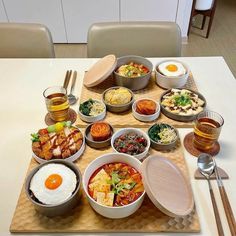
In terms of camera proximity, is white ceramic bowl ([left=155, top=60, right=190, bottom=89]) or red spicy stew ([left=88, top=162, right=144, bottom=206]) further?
white ceramic bowl ([left=155, top=60, right=190, bottom=89])

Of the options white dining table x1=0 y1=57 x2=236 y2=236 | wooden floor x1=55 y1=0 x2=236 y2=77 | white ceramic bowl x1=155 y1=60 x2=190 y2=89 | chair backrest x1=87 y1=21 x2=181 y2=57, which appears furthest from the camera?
wooden floor x1=55 y1=0 x2=236 y2=77

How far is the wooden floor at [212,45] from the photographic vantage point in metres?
3.02

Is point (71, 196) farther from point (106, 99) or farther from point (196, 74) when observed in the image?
point (196, 74)

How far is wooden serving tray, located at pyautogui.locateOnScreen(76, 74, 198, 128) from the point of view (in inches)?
40.8

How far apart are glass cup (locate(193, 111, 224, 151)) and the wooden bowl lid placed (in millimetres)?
181

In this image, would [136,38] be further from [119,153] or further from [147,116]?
[119,153]

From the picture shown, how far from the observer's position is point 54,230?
707mm

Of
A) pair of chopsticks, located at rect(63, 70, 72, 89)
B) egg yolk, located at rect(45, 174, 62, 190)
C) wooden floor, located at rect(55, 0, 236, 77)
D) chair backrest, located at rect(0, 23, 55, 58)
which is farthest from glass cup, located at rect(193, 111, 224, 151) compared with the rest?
wooden floor, located at rect(55, 0, 236, 77)

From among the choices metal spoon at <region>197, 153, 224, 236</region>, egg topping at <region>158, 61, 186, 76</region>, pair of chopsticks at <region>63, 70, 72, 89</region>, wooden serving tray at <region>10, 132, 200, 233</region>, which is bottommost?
wooden serving tray at <region>10, 132, 200, 233</region>

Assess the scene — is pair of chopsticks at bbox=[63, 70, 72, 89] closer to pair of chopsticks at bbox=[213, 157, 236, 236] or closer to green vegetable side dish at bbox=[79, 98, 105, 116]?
green vegetable side dish at bbox=[79, 98, 105, 116]

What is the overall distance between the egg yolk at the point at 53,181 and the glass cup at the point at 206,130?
0.51 m

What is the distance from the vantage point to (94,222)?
0.72m

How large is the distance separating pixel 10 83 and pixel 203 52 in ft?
8.07

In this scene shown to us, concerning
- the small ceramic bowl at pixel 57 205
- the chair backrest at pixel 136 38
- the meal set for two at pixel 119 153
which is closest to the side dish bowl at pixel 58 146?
the meal set for two at pixel 119 153
